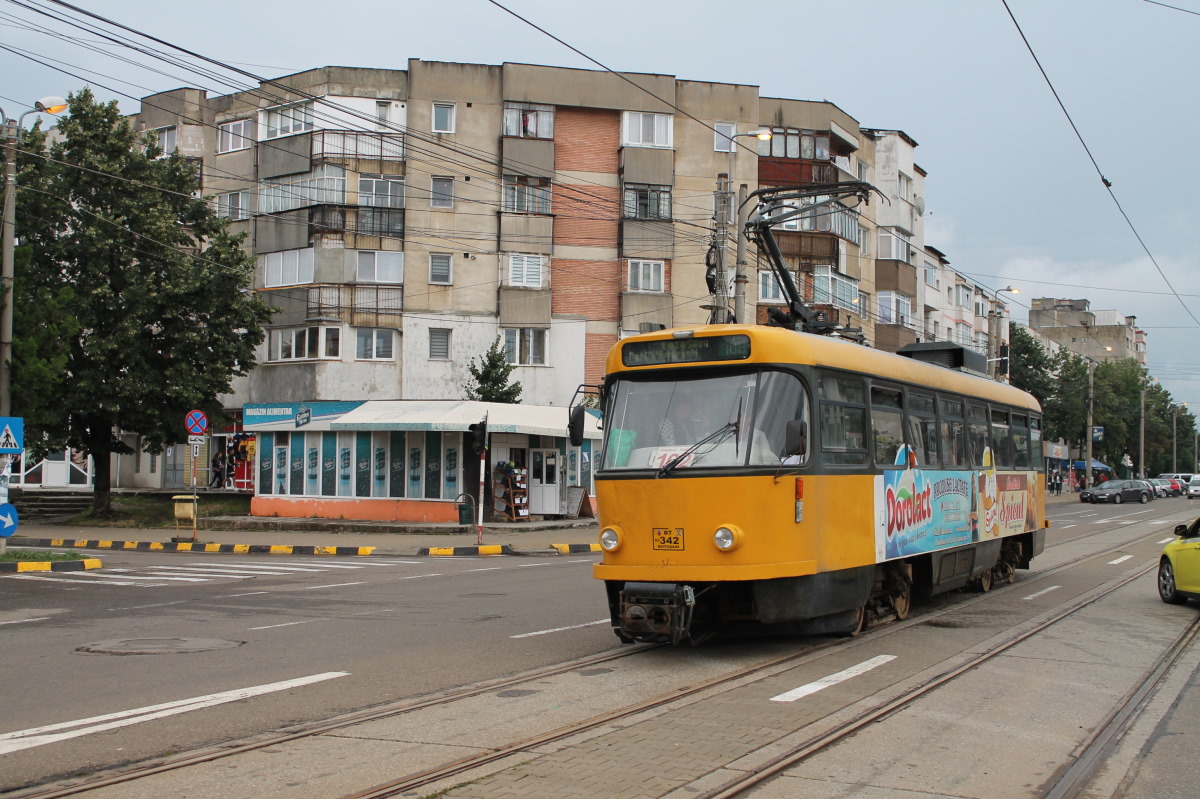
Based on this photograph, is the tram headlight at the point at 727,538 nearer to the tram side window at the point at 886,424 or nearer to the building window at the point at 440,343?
the tram side window at the point at 886,424

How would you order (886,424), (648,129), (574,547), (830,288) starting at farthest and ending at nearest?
(830,288) → (648,129) → (574,547) → (886,424)

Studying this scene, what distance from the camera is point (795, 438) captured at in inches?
370

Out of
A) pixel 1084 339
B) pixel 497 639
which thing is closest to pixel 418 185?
pixel 497 639

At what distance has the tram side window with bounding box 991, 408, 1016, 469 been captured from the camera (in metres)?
15.7

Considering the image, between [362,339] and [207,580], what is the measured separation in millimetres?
21795

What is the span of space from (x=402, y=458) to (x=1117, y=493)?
42.8 meters

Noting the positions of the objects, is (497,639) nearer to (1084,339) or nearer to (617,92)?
(617,92)

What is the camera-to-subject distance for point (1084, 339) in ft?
408

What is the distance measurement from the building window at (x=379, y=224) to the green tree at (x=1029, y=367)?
44036mm

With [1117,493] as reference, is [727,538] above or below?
above

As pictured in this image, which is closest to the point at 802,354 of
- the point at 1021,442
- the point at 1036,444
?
the point at 1021,442

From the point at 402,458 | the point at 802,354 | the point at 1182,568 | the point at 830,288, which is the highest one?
the point at 830,288

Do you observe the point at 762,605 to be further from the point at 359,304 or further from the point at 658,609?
the point at 359,304

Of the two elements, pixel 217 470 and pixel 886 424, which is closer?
pixel 886 424
